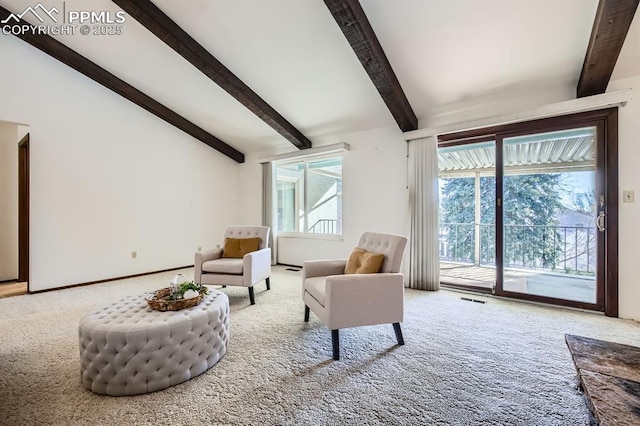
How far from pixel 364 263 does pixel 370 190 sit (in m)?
2.22

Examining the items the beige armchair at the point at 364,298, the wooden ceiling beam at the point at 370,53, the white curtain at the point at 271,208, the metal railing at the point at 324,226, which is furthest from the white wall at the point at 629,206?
the white curtain at the point at 271,208

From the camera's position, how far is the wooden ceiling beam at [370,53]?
2439 millimetres

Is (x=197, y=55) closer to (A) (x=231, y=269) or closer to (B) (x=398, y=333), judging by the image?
(A) (x=231, y=269)

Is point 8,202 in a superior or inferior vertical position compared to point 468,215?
superior

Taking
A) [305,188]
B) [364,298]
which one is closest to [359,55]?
[364,298]

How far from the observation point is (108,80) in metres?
4.09

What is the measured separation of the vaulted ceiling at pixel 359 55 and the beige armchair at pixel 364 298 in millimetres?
2066

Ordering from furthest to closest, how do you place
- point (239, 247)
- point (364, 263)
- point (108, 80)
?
point (108, 80), point (239, 247), point (364, 263)

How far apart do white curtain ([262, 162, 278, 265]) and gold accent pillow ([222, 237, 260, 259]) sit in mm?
1797

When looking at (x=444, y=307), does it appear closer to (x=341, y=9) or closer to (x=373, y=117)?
(x=373, y=117)

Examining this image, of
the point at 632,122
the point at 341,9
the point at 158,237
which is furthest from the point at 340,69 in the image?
the point at 158,237

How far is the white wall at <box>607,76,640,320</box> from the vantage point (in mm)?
2674

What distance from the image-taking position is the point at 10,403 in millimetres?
1512

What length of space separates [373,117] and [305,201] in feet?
6.57
